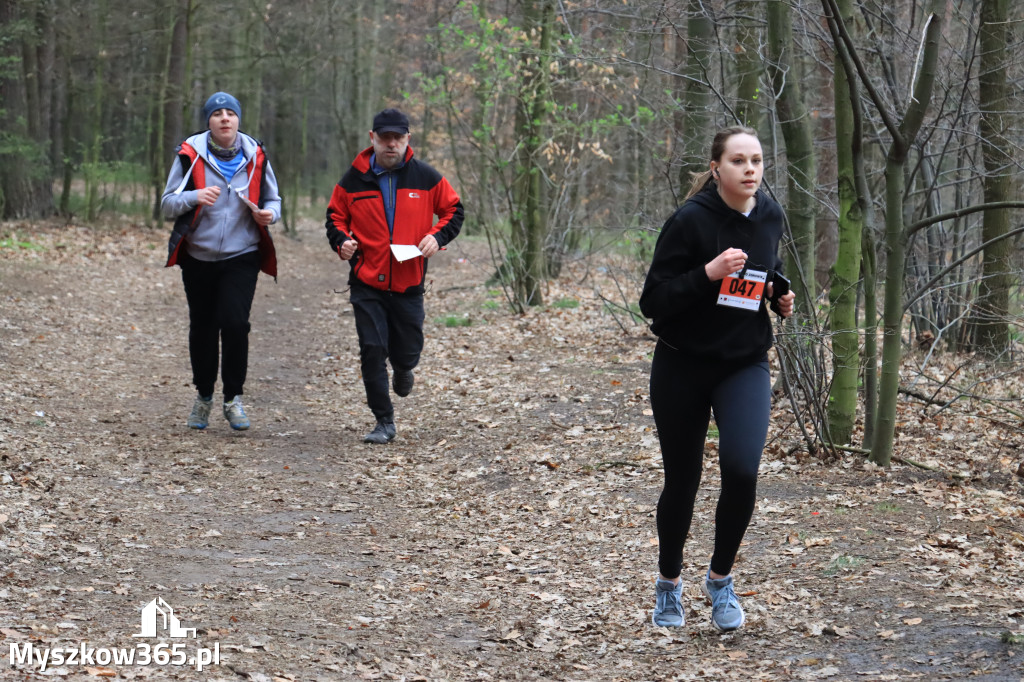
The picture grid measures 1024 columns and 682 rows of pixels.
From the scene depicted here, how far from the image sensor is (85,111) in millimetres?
25094

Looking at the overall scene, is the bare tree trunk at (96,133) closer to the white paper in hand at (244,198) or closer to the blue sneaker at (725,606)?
the white paper in hand at (244,198)

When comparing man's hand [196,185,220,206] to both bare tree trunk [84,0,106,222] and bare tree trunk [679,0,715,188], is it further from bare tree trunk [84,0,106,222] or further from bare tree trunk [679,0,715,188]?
bare tree trunk [84,0,106,222]

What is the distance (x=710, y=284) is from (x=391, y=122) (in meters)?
3.80

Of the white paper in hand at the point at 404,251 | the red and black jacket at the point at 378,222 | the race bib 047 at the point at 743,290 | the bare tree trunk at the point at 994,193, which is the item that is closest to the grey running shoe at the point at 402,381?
the red and black jacket at the point at 378,222

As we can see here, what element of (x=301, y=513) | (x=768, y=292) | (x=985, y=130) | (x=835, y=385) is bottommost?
(x=301, y=513)

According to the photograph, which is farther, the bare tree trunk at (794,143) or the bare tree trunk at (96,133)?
the bare tree trunk at (96,133)

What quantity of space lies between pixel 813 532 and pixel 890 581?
78 cm

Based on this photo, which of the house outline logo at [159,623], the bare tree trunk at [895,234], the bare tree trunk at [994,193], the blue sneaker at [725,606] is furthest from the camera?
the bare tree trunk at [994,193]

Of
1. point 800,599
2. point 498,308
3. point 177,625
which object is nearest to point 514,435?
point 800,599

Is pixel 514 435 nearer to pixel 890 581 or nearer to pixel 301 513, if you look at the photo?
pixel 301 513

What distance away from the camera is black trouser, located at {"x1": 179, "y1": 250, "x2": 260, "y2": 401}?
7.21 metres

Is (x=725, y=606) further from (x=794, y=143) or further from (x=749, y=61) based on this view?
(x=749, y=61)

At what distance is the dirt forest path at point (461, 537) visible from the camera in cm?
386

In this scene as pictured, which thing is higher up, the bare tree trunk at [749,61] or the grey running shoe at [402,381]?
the bare tree trunk at [749,61]
